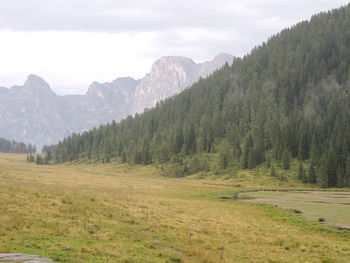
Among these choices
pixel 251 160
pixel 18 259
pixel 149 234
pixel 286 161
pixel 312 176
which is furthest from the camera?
pixel 251 160

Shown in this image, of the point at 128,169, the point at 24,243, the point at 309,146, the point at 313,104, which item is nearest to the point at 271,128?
the point at 309,146

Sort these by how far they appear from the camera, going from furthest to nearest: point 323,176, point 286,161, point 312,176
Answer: point 286,161 < point 312,176 < point 323,176

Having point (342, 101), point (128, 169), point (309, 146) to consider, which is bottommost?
point (128, 169)

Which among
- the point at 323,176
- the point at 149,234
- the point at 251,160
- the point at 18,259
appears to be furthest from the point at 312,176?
the point at 18,259

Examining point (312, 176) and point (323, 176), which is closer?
point (323, 176)

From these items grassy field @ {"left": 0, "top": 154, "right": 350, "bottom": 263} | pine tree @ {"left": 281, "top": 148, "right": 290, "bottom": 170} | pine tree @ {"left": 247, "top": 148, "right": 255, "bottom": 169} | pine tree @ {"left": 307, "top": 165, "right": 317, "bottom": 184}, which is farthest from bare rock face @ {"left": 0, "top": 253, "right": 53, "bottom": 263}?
pine tree @ {"left": 247, "top": 148, "right": 255, "bottom": 169}

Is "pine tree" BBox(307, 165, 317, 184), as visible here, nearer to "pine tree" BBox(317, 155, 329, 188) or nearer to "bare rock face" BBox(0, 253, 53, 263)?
"pine tree" BBox(317, 155, 329, 188)

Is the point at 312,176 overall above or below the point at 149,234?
below

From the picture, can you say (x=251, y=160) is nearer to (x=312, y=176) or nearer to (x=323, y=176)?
(x=312, y=176)

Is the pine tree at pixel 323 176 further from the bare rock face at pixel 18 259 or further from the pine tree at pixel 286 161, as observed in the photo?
the bare rock face at pixel 18 259

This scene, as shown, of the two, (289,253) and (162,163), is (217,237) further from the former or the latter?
(162,163)

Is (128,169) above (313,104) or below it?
below

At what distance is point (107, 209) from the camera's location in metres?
38.6

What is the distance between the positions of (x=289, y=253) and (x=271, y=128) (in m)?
147
